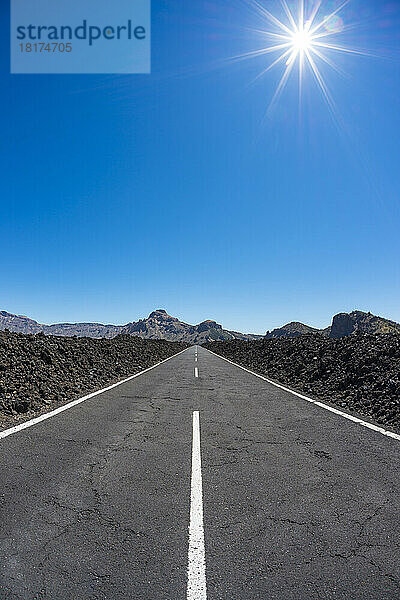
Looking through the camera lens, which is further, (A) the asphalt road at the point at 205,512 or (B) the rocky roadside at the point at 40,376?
(B) the rocky roadside at the point at 40,376

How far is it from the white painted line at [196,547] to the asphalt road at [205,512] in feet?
0.14

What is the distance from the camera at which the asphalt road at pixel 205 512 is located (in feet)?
9.24

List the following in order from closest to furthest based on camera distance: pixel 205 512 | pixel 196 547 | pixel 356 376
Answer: pixel 196 547
pixel 205 512
pixel 356 376

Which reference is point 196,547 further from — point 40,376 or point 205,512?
point 40,376

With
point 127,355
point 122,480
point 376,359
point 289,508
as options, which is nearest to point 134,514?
point 122,480

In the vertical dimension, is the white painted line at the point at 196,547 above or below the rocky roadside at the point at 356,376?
below

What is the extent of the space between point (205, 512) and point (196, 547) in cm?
68

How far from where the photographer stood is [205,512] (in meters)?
3.91

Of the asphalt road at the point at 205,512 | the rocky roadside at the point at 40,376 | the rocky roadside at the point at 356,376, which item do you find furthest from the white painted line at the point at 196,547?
the rocky roadside at the point at 356,376

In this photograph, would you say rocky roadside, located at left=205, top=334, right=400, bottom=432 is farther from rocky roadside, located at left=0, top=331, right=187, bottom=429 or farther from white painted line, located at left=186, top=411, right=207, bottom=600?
rocky roadside, located at left=0, top=331, right=187, bottom=429

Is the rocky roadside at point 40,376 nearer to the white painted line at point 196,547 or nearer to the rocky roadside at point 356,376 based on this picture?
the white painted line at point 196,547

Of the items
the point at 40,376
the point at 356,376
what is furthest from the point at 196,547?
the point at 356,376

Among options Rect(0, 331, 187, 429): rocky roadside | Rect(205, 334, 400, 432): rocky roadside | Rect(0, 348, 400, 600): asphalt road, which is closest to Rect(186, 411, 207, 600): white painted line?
Rect(0, 348, 400, 600): asphalt road

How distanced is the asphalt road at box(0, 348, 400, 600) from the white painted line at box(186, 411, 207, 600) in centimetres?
4
